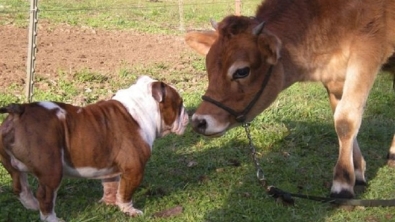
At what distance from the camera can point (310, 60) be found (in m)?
4.80

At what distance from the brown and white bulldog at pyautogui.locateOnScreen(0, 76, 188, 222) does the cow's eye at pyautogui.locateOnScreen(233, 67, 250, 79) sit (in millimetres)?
455

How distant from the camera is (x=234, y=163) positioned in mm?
5406

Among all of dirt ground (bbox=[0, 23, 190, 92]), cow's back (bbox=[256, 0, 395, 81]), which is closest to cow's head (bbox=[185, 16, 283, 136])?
cow's back (bbox=[256, 0, 395, 81])

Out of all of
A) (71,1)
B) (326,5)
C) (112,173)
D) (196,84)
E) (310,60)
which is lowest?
(71,1)

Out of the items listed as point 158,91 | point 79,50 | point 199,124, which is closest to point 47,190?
point 158,91

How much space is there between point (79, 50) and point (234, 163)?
5.18m

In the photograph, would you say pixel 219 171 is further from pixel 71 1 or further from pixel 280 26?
pixel 71 1

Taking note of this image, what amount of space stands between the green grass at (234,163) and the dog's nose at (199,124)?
0.62 metres

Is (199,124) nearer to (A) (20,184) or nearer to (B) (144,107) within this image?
(B) (144,107)

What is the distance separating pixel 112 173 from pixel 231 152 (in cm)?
182

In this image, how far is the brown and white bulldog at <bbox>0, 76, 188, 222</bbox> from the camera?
365 centimetres

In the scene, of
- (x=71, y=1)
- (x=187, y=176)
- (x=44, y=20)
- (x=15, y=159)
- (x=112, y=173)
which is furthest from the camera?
(x=71, y=1)

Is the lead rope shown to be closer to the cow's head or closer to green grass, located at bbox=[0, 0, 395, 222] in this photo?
green grass, located at bbox=[0, 0, 395, 222]

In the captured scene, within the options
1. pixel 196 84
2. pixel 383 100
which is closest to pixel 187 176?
pixel 196 84
